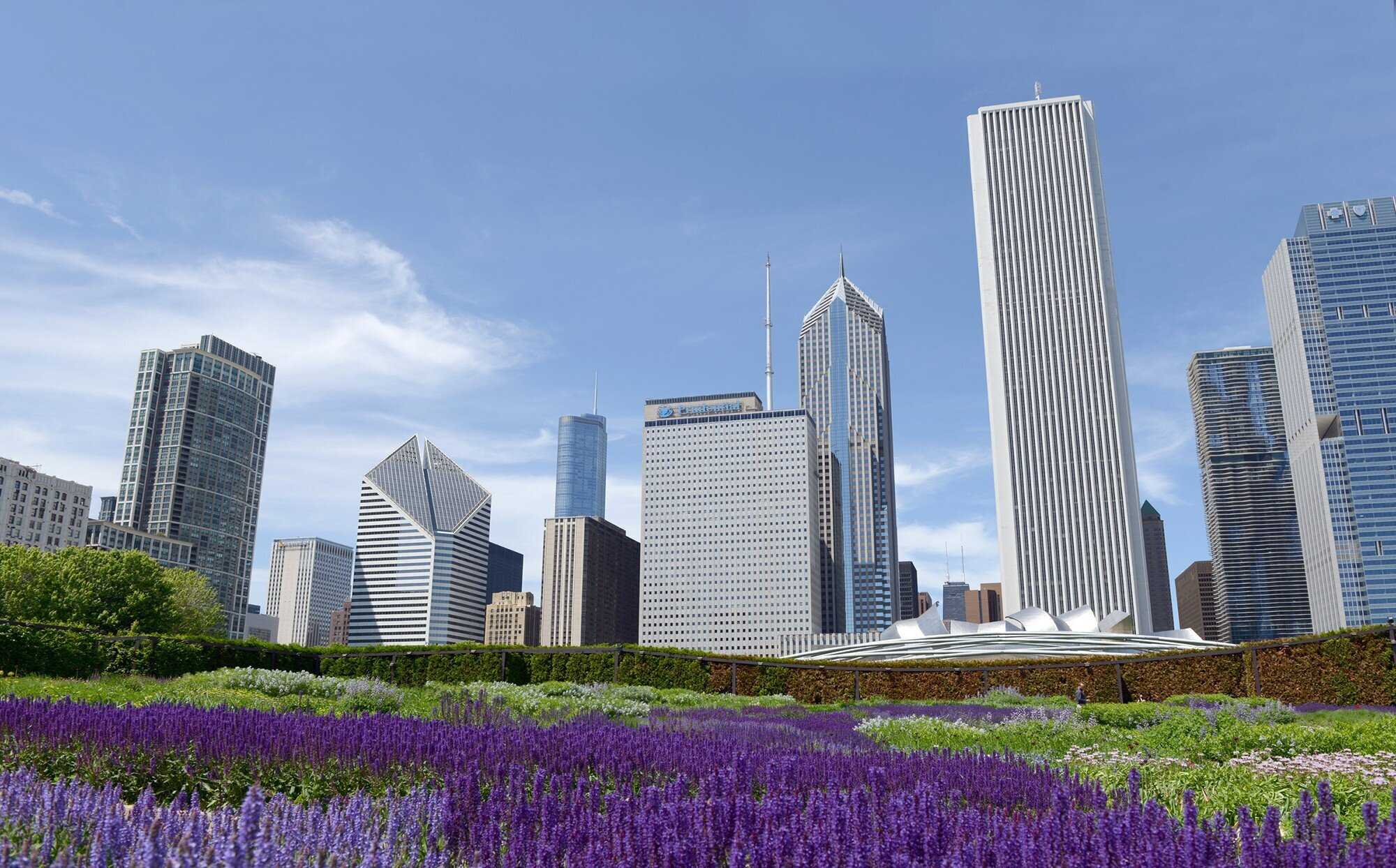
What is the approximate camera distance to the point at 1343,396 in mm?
160625

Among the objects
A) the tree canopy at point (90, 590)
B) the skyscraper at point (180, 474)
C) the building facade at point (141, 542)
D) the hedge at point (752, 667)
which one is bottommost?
the hedge at point (752, 667)

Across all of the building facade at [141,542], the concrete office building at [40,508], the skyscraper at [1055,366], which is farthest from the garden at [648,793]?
the building facade at [141,542]

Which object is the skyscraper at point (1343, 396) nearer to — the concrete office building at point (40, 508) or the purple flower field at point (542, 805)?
the purple flower field at point (542, 805)

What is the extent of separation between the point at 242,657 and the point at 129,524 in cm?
20103

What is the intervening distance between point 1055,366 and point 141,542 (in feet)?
541

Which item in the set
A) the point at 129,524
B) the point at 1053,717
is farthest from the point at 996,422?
the point at 129,524

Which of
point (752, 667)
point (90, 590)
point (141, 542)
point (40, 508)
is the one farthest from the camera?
point (141, 542)

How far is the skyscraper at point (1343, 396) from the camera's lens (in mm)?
152250

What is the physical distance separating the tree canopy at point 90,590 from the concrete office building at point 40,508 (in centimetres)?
9471

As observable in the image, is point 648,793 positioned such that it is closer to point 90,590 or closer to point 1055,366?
point 90,590

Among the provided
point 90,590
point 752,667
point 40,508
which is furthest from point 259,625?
point 752,667

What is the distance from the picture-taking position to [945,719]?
50.6ft

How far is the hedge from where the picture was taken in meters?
20.0

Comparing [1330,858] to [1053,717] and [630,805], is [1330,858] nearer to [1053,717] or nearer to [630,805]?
[630,805]
